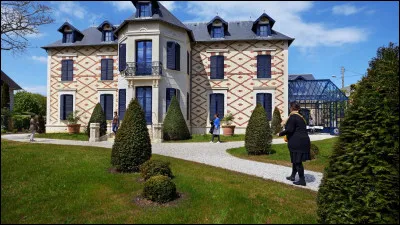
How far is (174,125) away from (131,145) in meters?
9.84

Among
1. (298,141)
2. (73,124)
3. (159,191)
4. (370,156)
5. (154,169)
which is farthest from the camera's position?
(73,124)

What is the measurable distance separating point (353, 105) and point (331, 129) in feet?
57.6

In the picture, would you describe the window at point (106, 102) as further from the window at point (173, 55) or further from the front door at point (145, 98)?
the window at point (173, 55)

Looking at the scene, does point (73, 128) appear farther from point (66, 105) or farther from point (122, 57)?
point (122, 57)

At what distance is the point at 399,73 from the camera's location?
3.87 meters

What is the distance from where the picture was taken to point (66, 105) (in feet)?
77.0

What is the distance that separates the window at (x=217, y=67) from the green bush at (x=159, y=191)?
1727 centimetres

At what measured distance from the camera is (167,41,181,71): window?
63.6 ft

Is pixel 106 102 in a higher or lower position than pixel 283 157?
higher

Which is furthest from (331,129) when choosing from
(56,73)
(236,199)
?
(56,73)

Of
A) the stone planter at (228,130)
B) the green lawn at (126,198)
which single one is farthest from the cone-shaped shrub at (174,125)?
the green lawn at (126,198)

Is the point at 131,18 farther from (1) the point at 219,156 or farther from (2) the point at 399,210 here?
(2) the point at 399,210

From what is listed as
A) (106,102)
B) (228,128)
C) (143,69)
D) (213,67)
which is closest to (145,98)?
(143,69)

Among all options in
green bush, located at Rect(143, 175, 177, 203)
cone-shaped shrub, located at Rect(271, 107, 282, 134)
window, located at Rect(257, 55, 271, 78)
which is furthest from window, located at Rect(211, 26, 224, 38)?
green bush, located at Rect(143, 175, 177, 203)
